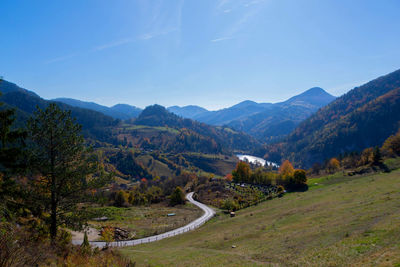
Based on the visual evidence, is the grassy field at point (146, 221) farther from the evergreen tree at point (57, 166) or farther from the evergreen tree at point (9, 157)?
the evergreen tree at point (9, 157)

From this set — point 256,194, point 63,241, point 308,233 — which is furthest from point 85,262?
point 256,194

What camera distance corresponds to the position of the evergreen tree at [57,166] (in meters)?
18.8

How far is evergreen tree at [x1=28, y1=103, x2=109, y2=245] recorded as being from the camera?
18.8 meters

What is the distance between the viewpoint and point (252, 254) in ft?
65.7

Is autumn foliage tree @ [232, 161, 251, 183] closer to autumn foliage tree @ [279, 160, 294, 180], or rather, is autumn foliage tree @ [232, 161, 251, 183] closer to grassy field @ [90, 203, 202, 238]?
autumn foliage tree @ [279, 160, 294, 180]

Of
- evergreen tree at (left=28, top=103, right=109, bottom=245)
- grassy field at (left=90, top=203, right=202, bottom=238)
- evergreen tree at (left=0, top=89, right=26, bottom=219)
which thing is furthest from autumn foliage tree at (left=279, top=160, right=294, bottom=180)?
evergreen tree at (left=0, top=89, right=26, bottom=219)

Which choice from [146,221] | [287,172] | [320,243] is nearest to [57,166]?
[320,243]

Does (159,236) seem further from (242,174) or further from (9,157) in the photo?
(242,174)

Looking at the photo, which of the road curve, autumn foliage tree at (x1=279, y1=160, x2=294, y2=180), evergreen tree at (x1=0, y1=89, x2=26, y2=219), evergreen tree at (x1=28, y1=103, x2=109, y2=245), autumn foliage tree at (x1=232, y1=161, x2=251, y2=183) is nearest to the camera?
evergreen tree at (x1=0, y1=89, x2=26, y2=219)

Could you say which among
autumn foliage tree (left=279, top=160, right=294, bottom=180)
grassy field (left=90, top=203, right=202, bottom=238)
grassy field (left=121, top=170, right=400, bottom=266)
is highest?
grassy field (left=121, top=170, right=400, bottom=266)

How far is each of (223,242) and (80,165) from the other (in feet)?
63.1

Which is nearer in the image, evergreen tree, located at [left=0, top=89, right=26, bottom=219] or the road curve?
evergreen tree, located at [left=0, top=89, right=26, bottom=219]

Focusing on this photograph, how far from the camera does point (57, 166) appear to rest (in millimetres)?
19641

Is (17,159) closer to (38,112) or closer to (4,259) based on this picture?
(38,112)
